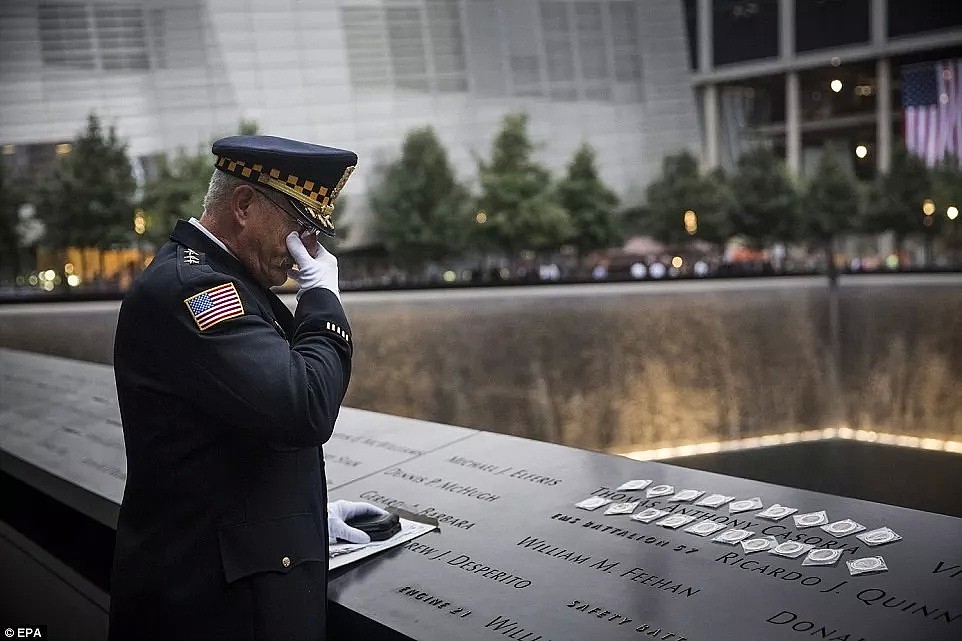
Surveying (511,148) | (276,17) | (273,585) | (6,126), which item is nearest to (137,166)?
(6,126)

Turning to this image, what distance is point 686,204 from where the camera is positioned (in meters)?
43.4

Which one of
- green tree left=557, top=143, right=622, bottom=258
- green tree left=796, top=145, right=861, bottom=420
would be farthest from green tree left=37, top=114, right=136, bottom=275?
green tree left=796, top=145, right=861, bottom=420

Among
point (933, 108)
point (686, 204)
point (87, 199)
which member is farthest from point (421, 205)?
point (933, 108)

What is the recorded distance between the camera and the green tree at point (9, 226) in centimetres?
3491

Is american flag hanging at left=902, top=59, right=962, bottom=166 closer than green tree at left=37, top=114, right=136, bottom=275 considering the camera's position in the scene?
No

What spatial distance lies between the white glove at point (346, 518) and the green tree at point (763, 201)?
41.6 metres

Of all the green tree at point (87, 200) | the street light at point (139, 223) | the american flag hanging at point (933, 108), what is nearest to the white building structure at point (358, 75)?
the green tree at point (87, 200)

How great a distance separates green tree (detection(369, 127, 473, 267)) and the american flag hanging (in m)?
21.8

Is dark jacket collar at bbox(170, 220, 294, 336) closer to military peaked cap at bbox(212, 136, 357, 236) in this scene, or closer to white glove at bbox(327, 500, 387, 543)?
military peaked cap at bbox(212, 136, 357, 236)

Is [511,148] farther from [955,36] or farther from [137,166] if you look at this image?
[955,36]

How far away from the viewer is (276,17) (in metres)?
38.1

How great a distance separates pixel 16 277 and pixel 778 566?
37.4m

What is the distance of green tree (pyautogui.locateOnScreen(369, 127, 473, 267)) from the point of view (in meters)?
38.7

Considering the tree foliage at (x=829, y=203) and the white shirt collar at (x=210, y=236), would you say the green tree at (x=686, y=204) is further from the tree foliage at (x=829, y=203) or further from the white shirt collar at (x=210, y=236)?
the white shirt collar at (x=210, y=236)
